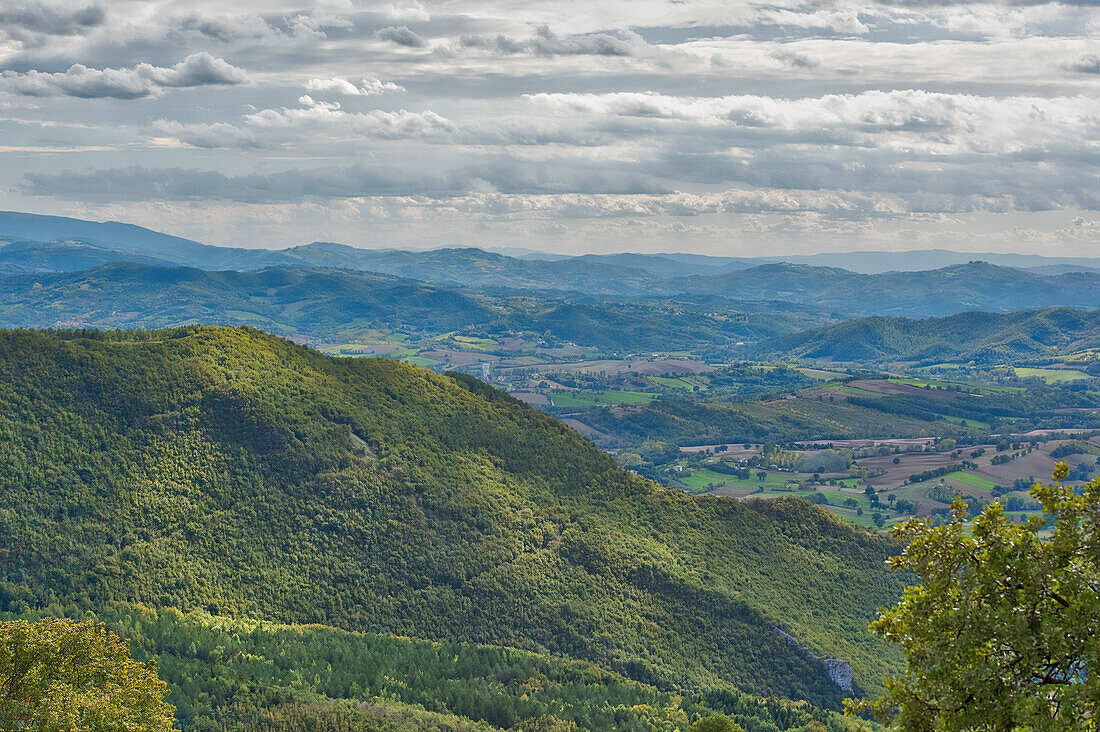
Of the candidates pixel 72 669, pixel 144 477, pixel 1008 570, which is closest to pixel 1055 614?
pixel 1008 570

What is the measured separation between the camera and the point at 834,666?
186 meters

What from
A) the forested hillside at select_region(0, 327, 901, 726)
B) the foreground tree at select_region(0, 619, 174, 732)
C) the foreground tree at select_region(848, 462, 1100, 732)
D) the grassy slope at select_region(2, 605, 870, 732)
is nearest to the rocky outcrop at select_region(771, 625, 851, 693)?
the forested hillside at select_region(0, 327, 901, 726)

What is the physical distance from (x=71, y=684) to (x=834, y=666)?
533 ft

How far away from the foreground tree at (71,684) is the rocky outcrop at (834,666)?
153307 mm

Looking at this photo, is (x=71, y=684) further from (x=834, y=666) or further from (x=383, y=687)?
(x=834, y=666)

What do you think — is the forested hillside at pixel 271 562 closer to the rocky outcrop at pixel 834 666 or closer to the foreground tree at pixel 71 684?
the rocky outcrop at pixel 834 666

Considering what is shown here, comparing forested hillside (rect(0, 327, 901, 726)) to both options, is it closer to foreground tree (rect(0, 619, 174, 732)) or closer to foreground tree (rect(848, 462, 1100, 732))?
foreground tree (rect(0, 619, 174, 732))

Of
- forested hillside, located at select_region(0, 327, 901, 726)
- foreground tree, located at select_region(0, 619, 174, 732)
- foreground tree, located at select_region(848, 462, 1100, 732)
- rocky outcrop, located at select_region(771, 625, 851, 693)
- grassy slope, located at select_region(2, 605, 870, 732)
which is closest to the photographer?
foreground tree, located at select_region(848, 462, 1100, 732)

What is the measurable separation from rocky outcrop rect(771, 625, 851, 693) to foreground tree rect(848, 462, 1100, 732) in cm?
16037

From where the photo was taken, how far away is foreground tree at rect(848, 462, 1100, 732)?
33375mm

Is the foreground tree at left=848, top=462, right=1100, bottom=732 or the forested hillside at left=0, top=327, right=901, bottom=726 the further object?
the forested hillside at left=0, top=327, right=901, bottom=726

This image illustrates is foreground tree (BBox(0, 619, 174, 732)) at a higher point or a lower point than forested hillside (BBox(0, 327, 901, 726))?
higher

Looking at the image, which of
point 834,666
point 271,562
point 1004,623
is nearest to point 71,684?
point 1004,623

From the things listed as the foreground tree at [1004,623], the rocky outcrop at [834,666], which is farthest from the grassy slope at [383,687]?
the foreground tree at [1004,623]
